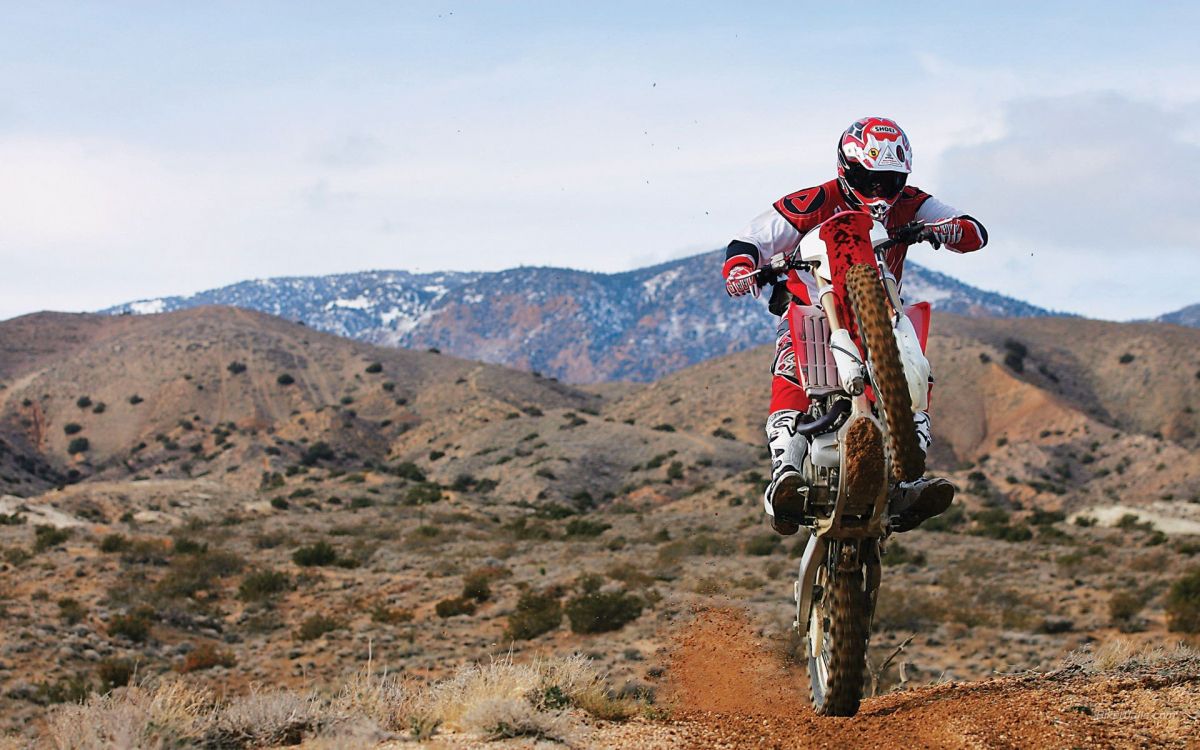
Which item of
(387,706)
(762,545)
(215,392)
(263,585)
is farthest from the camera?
(215,392)

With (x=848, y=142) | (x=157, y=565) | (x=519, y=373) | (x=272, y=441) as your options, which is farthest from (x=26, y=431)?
(x=848, y=142)

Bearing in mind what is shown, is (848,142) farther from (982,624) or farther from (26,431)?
(26,431)

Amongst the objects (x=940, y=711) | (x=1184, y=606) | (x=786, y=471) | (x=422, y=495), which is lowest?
(x=1184, y=606)

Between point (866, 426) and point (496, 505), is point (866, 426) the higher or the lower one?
the higher one

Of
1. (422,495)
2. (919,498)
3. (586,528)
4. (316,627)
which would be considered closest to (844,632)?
(919,498)

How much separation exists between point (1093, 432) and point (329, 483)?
54.8 meters

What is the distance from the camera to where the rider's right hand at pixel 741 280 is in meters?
7.60

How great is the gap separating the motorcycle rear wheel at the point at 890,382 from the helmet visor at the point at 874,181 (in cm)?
130

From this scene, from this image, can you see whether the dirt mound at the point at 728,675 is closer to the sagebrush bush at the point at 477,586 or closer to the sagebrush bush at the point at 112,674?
the sagebrush bush at the point at 112,674

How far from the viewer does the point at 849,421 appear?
6.34 meters

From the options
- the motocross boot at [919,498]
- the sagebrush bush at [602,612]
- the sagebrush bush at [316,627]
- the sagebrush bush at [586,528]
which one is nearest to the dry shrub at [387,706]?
the motocross boot at [919,498]

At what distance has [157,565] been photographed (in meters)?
25.7

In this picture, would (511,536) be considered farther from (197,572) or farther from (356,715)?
(356,715)

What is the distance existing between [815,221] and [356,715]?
17.1ft
